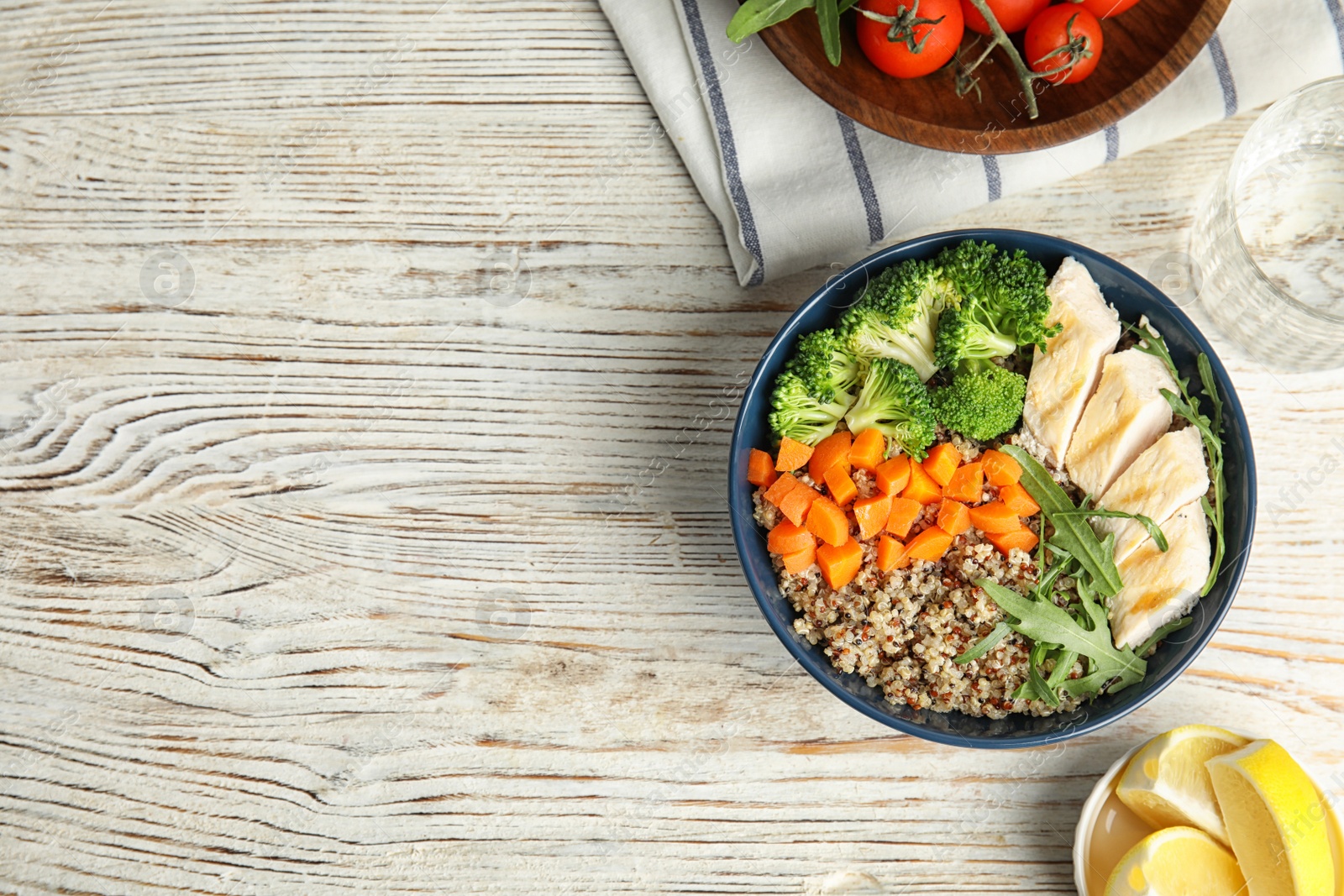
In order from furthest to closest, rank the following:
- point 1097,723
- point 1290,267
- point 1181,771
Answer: point 1290,267, point 1181,771, point 1097,723

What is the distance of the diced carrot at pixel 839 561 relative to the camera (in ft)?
5.93

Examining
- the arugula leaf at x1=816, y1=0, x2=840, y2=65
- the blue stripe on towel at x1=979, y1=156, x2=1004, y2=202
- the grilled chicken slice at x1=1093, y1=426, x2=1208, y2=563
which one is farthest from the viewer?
the blue stripe on towel at x1=979, y1=156, x2=1004, y2=202

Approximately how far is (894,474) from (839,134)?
2.60 feet

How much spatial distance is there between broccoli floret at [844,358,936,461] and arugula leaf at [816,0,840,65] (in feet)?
1.94

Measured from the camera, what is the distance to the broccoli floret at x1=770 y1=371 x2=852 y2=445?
1.84 metres

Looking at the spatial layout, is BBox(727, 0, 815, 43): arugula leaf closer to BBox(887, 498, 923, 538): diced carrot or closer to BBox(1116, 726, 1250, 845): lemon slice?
BBox(887, 498, 923, 538): diced carrot

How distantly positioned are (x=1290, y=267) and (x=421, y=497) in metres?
2.05

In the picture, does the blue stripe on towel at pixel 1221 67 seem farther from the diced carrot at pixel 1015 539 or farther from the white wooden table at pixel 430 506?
the diced carrot at pixel 1015 539

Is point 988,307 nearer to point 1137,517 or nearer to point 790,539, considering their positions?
point 1137,517

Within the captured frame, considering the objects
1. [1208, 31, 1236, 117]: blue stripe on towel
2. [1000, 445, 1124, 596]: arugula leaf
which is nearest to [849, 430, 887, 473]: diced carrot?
[1000, 445, 1124, 596]: arugula leaf

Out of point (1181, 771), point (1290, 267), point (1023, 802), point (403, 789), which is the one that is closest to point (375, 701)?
point (403, 789)

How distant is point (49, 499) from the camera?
2.18 meters

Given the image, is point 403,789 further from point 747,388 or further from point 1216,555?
point 1216,555

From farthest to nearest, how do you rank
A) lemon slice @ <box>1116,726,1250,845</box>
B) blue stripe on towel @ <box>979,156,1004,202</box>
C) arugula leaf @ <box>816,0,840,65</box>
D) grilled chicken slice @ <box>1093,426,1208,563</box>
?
blue stripe on towel @ <box>979,156,1004,202</box>
lemon slice @ <box>1116,726,1250,845</box>
grilled chicken slice @ <box>1093,426,1208,563</box>
arugula leaf @ <box>816,0,840,65</box>
